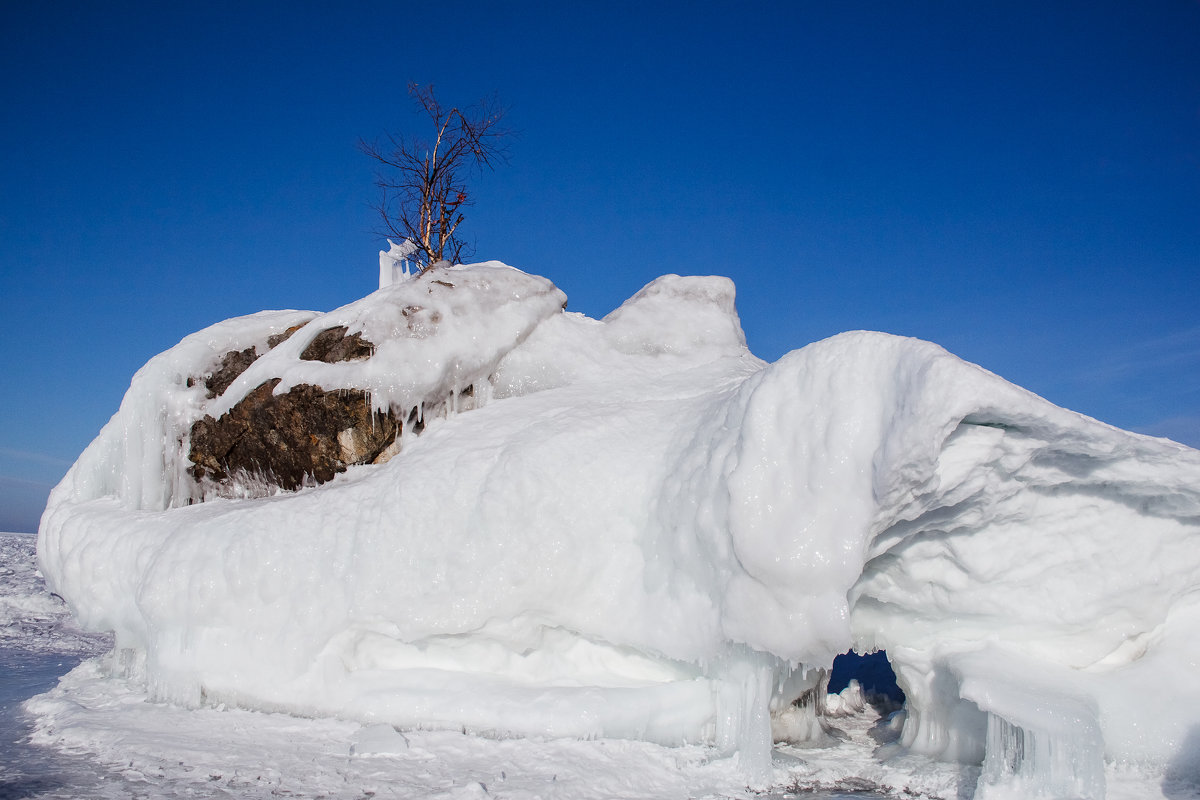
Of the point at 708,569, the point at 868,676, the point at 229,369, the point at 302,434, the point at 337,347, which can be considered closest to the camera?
the point at 708,569

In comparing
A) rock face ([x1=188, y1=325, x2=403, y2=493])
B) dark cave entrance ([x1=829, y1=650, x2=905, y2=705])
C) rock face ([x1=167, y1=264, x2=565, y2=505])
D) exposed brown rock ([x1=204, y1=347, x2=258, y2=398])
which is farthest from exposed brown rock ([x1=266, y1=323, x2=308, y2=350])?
dark cave entrance ([x1=829, y1=650, x2=905, y2=705])

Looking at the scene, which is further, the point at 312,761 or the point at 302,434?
the point at 302,434

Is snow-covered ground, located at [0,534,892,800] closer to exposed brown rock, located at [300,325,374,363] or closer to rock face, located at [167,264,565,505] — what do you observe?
rock face, located at [167,264,565,505]

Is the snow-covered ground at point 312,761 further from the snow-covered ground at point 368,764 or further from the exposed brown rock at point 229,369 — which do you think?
the exposed brown rock at point 229,369

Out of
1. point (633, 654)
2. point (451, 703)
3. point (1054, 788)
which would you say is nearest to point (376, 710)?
point (451, 703)

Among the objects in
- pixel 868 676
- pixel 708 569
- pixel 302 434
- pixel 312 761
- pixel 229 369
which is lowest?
pixel 312 761

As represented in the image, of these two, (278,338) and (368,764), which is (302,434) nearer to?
A: (278,338)

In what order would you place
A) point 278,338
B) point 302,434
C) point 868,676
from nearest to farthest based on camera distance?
1. point 302,434
2. point 868,676
3. point 278,338

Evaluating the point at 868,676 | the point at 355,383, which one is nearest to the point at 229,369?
the point at 355,383

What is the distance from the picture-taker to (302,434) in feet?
24.6

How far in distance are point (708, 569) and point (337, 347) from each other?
4.60 metres

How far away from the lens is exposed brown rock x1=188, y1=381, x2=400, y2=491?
7.39 m

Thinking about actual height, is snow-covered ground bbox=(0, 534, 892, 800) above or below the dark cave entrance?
below

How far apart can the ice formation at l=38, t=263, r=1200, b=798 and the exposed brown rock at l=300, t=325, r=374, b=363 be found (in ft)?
0.50
